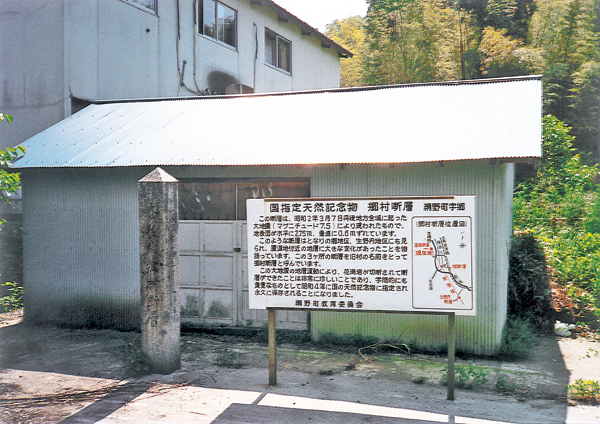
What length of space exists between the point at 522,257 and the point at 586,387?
Answer: 169 inches

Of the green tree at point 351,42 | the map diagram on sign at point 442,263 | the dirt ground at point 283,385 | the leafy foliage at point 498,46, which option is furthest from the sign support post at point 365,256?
the green tree at point 351,42

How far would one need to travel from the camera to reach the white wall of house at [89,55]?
1135cm

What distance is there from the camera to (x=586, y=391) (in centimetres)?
587

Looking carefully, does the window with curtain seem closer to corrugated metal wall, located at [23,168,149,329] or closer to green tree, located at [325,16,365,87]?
corrugated metal wall, located at [23,168,149,329]

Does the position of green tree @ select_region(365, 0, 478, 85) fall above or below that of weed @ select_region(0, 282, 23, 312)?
above

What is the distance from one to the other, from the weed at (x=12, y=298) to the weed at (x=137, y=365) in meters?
5.08

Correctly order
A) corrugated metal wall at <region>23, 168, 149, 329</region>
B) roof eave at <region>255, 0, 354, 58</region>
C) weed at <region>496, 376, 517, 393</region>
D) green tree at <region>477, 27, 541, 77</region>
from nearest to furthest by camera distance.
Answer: weed at <region>496, 376, 517, 393</region> → corrugated metal wall at <region>23, 168, 149, 329</region> → roof eave at <region>255, 0, 354, 58</region> → green tree at <region>477, 27, 541, 77</region>

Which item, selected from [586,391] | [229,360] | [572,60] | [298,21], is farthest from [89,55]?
[572,60]

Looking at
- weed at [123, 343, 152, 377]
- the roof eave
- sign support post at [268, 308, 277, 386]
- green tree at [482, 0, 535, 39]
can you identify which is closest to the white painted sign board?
sign support post at [268, 308, 277, 386]

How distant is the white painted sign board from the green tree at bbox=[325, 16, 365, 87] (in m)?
21.1

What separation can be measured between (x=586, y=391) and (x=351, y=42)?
38994mm

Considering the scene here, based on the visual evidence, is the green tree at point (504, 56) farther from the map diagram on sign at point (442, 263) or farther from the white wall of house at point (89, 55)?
the map diagram on sign at point (442, 263)

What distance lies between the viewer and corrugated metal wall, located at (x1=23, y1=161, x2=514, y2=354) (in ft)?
24.1

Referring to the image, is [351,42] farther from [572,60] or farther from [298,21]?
[298,21]
